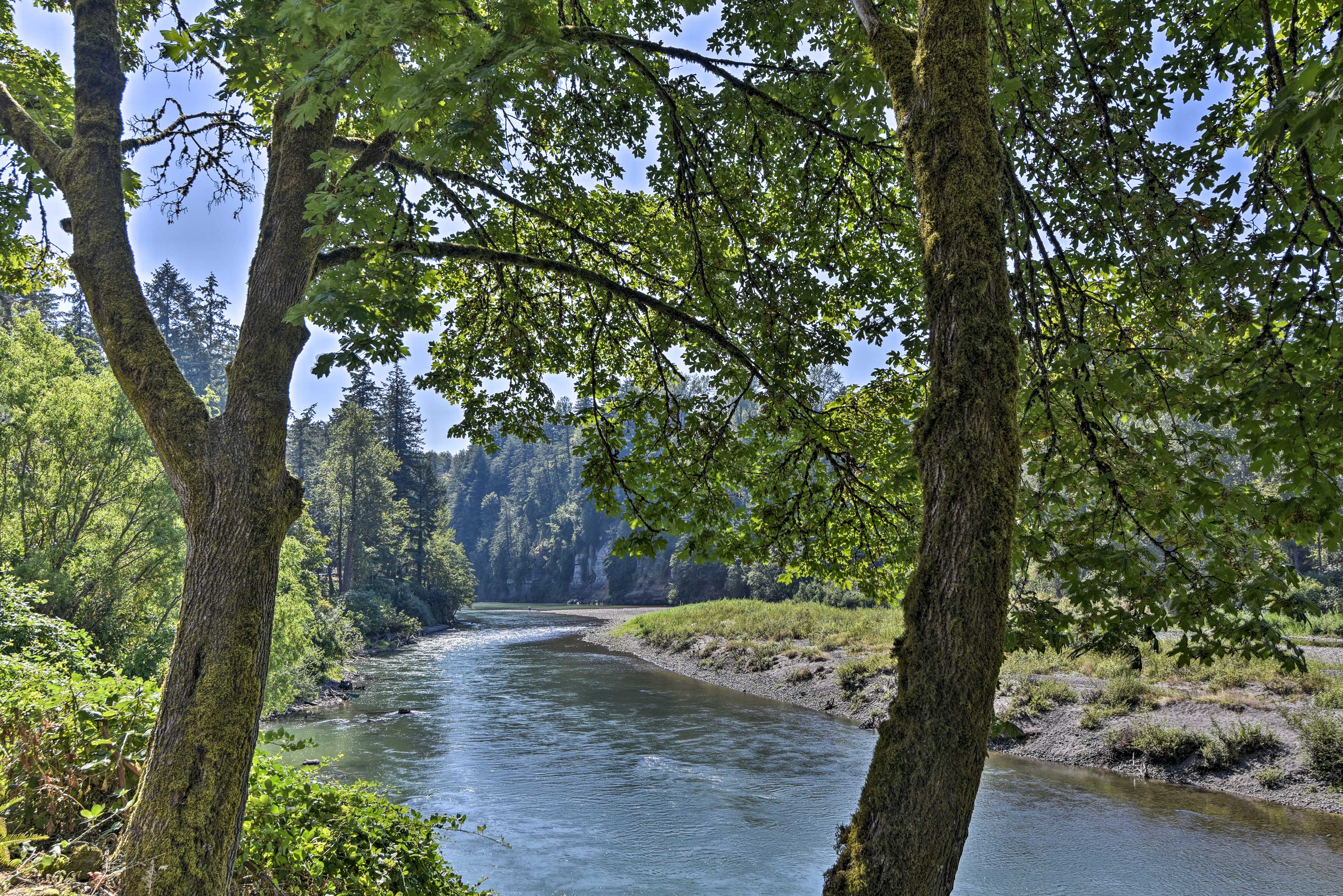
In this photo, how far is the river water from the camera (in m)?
10.1

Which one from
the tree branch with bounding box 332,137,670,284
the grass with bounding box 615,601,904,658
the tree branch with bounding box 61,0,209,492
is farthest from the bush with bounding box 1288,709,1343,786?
the tree branch with bounding box 61,0,209,492

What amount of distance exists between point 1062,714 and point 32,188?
795 inches

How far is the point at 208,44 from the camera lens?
14.0ft

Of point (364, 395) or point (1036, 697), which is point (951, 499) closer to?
point (1036, 697)

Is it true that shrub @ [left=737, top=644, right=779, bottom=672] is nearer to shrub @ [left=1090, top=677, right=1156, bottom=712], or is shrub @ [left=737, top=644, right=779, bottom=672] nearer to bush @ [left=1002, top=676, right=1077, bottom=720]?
bush @ [left=1002, top=676, right=1077, bottom=720]

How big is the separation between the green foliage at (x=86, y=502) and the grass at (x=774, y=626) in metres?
19.9

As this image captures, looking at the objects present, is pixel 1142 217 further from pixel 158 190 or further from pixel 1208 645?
pixel 158 190

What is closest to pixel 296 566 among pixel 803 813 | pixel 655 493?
pixel 803 813

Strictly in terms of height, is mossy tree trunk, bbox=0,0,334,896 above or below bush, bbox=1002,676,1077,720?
above

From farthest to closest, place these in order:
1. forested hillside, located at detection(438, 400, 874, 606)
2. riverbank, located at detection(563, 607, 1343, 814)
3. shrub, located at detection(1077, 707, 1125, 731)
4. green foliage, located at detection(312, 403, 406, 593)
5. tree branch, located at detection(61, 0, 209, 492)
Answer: forested hillside, located at detection(438, 400, 874, 606) → green foliage, located at detection(312, 403, 406, 593) → shrub, located at detection(1077, 707, 1125, 731) → riverbank, located at detection(563, 607, 1343, 814) → tree branch, located at detection(61, 0, 209, 492)

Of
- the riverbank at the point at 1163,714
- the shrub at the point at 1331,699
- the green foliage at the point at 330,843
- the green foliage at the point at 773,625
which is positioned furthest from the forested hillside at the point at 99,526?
the shrub at the point at 1331,699

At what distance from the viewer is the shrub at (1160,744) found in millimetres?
14438

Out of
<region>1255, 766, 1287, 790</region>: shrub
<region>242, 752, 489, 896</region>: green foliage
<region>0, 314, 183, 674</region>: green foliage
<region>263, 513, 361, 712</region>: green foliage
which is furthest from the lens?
<region>263, 513, 361, 712</region>: green foliage

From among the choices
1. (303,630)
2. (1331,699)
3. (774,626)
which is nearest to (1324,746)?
(1331,699)
